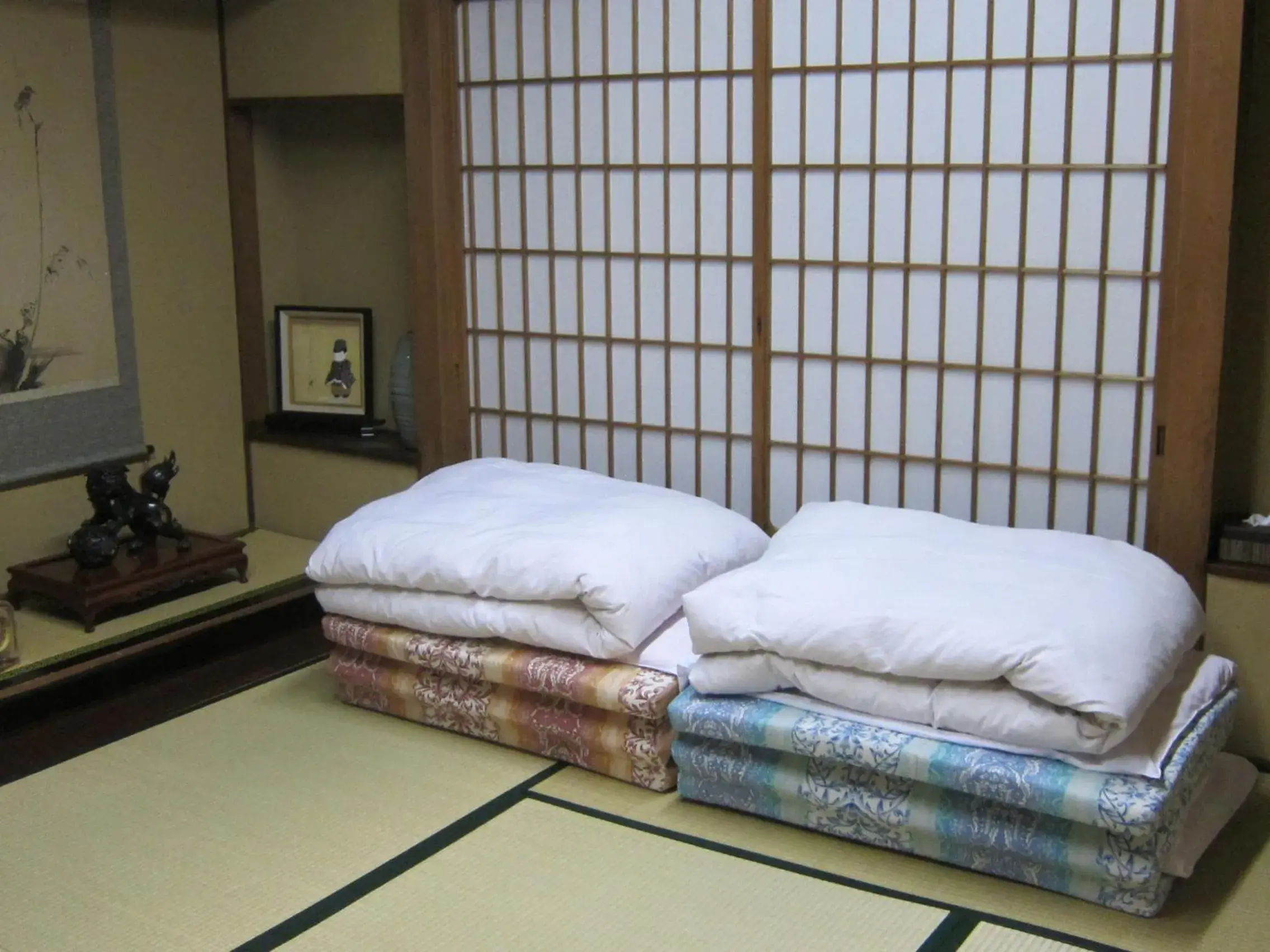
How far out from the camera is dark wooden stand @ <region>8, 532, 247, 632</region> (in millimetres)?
4098

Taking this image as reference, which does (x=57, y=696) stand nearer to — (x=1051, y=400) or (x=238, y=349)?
(x=238, y=349)

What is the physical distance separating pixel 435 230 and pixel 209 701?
1627 mm

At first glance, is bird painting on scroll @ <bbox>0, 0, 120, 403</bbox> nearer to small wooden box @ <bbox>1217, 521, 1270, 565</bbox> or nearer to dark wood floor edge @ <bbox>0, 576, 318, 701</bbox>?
dark wood floor edge @ <bbox>0, 576, 318, 701</bbox>

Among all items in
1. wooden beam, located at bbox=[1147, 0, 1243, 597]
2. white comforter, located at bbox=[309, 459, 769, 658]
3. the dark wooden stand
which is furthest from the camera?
the dark wooden stand

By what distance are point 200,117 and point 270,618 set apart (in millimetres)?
1790

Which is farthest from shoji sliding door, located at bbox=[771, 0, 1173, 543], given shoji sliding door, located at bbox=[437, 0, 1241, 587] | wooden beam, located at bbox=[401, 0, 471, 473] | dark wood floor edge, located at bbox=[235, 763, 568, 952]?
dark wood floor edge, located at bbox=[235, 763, 568, 952]

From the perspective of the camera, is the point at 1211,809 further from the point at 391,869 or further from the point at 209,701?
the point at 209,701

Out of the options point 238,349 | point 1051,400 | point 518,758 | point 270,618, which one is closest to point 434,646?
point 518,758

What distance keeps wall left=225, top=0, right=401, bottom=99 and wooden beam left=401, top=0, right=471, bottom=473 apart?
0.32 feet

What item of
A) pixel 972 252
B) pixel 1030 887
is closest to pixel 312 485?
pixel 972 252

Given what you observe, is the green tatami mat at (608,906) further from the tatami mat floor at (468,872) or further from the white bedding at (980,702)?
the white bedding at (980,702)

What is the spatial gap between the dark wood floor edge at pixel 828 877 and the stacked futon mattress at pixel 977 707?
0.13 m

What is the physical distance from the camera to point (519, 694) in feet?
11.4

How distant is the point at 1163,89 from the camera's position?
323cm
